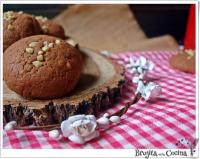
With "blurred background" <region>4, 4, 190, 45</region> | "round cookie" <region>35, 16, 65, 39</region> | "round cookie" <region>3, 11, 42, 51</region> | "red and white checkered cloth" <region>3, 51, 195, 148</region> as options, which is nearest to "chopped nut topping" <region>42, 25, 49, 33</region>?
"round cookie" <region>35, 16, 65, 39</region>

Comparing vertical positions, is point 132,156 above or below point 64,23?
below

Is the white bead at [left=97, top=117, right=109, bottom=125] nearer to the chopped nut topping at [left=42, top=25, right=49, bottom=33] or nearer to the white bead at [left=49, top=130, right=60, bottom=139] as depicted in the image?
the white bead at [left=49, top=130, right=60, bottom=139]

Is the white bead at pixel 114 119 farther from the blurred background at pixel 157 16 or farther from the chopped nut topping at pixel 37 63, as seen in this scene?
the blurred background at pixel 157 16

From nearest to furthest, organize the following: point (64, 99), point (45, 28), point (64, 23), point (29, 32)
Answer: point (64, 99) < point (29, 32) < point (45, 28) < point (64, 23)

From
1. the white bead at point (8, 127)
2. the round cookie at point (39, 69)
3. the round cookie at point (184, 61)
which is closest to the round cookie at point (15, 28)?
the round cookie at point (39, 69)

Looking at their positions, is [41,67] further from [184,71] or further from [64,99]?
[184,71]

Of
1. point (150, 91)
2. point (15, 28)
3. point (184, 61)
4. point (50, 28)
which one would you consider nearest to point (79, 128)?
point (150, 91)

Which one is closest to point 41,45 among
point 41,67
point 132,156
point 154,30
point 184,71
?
point 41,67
